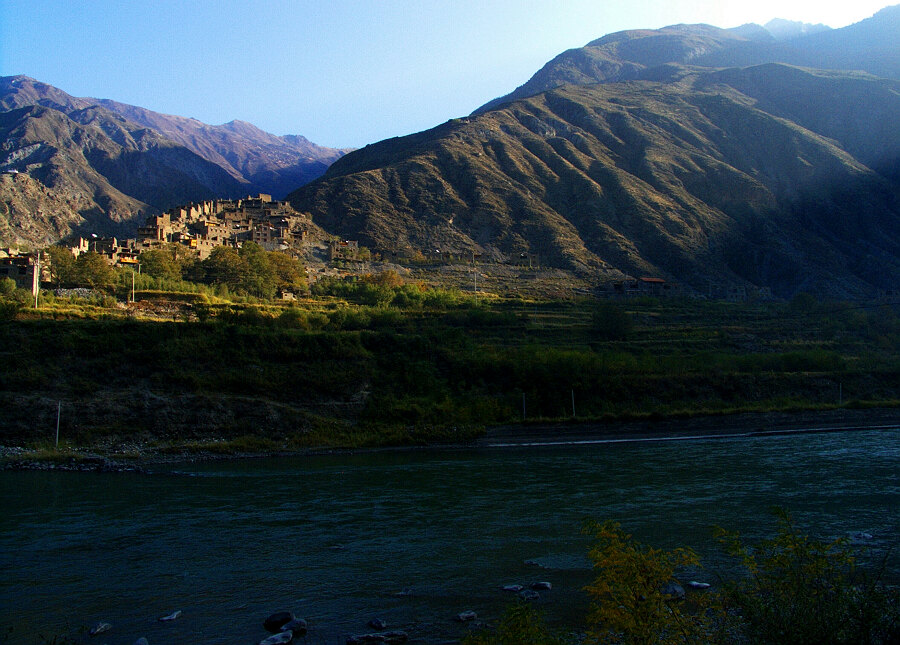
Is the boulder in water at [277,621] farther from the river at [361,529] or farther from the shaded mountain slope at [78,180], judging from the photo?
the shaded mountain slope at [78,180]

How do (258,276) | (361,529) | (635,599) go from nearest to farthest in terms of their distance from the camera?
1. (635,599)
2. (361,529)
3. (258,276)

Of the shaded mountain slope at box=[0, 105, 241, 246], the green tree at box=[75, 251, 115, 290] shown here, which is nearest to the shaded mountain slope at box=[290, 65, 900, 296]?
the green tree at box=[75, 251, 115, 290]

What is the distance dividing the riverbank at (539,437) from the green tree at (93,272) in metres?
26.4

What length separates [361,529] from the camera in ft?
48.2

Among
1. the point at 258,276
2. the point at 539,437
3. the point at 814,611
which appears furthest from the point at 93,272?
the point at 814,611

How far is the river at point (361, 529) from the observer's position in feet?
31.6

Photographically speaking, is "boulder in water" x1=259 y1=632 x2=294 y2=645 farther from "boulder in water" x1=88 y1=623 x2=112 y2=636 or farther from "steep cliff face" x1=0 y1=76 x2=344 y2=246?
"steep cliff face" x1=0 y1=76 x2=344 y2=246

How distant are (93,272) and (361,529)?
44697 millimetres

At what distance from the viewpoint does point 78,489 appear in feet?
65.5

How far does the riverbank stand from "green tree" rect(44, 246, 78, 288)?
2745 centimetres

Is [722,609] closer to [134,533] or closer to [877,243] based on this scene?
[134,533]

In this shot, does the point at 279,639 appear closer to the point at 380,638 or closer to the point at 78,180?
the point at 380,638

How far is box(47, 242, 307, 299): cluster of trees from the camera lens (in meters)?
50.4

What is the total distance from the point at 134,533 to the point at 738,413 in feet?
102
